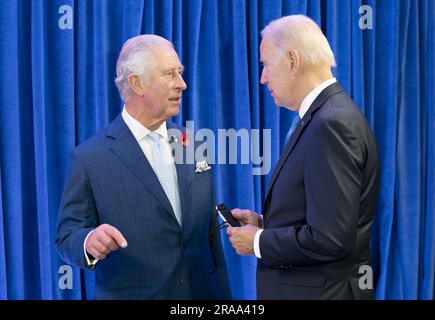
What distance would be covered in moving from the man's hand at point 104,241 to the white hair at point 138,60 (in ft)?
1.85

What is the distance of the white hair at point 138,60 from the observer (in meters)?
2.10

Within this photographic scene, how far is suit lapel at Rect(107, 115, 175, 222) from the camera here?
1.97 metres

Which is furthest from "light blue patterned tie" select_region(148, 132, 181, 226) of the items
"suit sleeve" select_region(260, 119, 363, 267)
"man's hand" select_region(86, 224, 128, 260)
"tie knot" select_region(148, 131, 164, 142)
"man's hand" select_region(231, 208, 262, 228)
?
"suit sleeve" select_region(260, 119, 363, 267)

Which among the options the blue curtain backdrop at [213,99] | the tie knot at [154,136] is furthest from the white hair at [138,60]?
the blue curtain backdrop at [213,99]

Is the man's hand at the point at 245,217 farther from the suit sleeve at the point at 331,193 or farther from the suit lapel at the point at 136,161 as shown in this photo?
the suit sleeve at the point at 331,193

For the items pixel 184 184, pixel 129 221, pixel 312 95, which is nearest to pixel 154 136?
pixel 184 184

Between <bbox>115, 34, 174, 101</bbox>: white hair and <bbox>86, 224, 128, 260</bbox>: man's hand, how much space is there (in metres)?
0.56

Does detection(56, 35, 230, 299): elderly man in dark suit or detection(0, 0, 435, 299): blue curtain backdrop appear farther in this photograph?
detection(0, 0, 435, 299): blue curtain backdrop

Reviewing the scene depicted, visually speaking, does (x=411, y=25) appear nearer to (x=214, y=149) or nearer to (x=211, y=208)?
(x=214, y=149)

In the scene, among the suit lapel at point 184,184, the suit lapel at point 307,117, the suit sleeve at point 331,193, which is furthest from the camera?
the suit lapel at point 184,184

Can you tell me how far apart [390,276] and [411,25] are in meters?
1.21

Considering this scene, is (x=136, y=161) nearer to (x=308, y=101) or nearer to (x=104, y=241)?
(x=104, y=241)

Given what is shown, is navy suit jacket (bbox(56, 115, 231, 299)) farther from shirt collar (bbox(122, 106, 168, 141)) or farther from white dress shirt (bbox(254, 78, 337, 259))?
white dress shirt (bbox(254, 78, 337, 259))

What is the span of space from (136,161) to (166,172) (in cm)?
13
